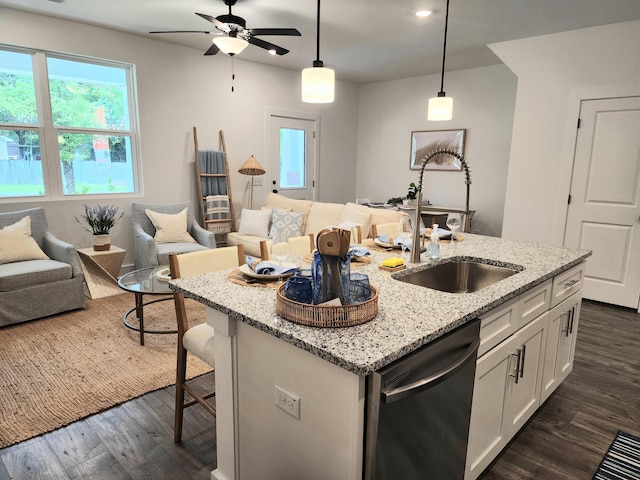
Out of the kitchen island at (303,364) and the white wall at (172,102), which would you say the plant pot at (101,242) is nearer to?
the white wall at (172,102)

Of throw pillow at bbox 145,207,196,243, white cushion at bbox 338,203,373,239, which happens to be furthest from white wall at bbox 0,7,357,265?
white cushion at bbox 338,203,373,239

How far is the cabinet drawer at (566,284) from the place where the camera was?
7.08 ft

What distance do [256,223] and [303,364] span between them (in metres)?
4.04

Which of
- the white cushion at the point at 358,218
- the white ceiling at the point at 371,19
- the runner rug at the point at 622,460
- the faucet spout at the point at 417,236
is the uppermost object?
the white ceiling at the point at 371,19

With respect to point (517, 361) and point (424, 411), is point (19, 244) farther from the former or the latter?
point (517, 361)

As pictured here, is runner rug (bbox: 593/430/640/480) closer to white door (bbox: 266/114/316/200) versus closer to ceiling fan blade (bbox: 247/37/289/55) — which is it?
ceiling fan blade (bbox: 247/37/289/55)

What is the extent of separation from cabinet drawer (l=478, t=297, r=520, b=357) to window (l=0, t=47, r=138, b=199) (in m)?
4.42

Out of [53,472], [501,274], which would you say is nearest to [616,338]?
[501,274]

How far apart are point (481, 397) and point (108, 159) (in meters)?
4.60

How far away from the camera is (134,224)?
15.1 feet

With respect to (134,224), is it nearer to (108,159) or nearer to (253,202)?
(108,159)

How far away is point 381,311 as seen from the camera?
4.71 ft

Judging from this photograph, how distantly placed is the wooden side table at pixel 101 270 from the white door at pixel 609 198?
15.8ft

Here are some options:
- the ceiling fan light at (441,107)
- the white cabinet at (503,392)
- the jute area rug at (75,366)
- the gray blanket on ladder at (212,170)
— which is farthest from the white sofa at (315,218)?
the white cabinet at (503,392)
